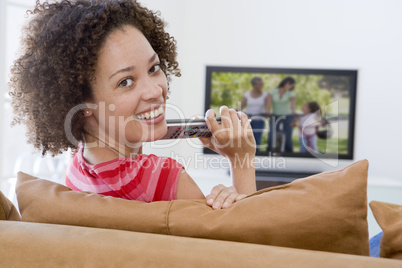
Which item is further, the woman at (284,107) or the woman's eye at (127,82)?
the woman at (284,107)

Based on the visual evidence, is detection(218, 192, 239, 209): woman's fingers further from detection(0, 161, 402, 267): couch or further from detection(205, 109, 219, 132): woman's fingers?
detection(205, 109, 219, 132): woman's fingers

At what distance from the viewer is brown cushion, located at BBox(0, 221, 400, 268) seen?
62 cm

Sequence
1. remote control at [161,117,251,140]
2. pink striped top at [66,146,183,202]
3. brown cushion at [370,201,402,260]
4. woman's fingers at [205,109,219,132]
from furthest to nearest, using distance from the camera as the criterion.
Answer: remote control at [161,117,251,140] → woman's fingers at [205,109,219,132] → pink striped top at [66,146,183,202] → brown cushion at [370,201,402,260]

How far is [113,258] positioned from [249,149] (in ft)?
1.98

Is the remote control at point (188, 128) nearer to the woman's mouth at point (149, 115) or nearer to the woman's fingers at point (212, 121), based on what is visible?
the woman's fingers at point (212, 121)

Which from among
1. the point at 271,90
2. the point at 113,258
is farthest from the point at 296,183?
the point at 271,90

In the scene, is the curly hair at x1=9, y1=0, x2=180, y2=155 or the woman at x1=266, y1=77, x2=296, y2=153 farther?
the woman at x1=266, y1=77, x2=296, y2=153

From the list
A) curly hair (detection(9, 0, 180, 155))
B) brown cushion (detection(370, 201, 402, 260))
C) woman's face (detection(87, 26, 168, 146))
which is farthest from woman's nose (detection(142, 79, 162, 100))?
brown cushion (detection(370, 201, 402, 260))

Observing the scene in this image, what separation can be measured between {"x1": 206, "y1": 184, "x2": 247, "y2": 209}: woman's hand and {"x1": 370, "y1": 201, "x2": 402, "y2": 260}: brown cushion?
250mm

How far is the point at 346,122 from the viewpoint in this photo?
4133mm

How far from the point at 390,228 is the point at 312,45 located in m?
3.69

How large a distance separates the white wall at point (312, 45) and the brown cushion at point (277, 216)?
349 centimetres

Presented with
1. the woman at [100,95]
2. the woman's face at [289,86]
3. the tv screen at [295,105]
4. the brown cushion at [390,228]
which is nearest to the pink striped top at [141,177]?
the woman at [100,95]

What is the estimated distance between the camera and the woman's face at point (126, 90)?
1.00 m
